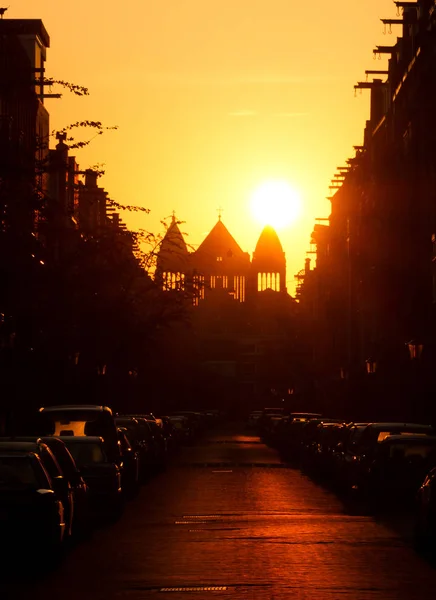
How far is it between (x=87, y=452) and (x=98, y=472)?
631 millimetres

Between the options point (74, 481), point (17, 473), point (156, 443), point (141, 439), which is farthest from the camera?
point (156, 443)

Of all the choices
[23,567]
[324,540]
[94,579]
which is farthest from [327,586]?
[324,540]

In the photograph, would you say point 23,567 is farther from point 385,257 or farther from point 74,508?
point 385,257

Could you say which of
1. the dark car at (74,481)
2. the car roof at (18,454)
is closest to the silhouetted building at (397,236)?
the dark car at (74,481)

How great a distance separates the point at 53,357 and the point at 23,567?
24.6m

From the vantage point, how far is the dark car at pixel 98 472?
79.2 ft

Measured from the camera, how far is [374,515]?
1056 inches

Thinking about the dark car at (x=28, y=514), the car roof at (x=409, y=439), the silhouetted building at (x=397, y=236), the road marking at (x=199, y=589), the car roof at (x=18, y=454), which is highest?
the silhouetted building at (x=397, y=236)

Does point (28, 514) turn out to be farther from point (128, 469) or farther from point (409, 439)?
point (128, 469)

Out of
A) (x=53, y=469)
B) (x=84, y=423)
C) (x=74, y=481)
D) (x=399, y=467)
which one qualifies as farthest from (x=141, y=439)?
(x=53, y=469)

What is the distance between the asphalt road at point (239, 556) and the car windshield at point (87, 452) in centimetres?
109

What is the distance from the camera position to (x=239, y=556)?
61.6 ft

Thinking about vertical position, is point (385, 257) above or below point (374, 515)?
above

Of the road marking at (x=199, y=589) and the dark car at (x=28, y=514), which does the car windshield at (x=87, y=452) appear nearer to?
the dark car at (x=28, y=514)
